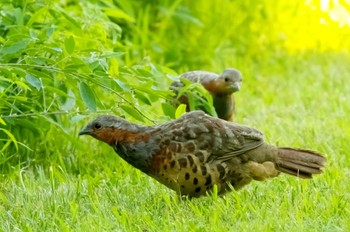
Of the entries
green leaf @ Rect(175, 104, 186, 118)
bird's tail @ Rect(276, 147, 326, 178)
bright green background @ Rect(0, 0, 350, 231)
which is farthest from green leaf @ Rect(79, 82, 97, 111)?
bird's tail @ Rect(276, 147, 326, 178)

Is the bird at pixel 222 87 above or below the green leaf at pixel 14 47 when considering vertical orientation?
below

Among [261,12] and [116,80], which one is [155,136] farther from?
[261,12]

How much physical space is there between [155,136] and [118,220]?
58 centimetres

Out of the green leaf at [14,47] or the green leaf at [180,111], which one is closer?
the green leaf at [14,47]

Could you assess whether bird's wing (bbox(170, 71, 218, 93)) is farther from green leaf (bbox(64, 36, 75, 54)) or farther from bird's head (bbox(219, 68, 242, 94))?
green leaf (bbox(64, 36, 75, 54))

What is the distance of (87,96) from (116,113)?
31 centimetres

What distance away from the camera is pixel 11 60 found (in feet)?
20.3

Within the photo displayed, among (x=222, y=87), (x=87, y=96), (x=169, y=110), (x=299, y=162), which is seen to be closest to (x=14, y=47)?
(x=87, y=96)

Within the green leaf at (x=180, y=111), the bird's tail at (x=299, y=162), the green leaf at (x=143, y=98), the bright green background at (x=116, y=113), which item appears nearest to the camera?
the bright green background at (x=116, y=113)

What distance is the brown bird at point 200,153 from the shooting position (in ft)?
17.9

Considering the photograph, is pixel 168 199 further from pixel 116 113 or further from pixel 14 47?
pixel 14 47

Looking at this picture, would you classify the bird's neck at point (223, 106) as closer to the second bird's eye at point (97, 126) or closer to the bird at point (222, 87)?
the bird at point (222, 87)

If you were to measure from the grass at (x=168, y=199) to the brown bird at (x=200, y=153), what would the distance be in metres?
0.10

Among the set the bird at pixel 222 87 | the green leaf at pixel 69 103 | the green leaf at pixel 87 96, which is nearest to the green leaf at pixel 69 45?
the green leaf at pixel 87 96
